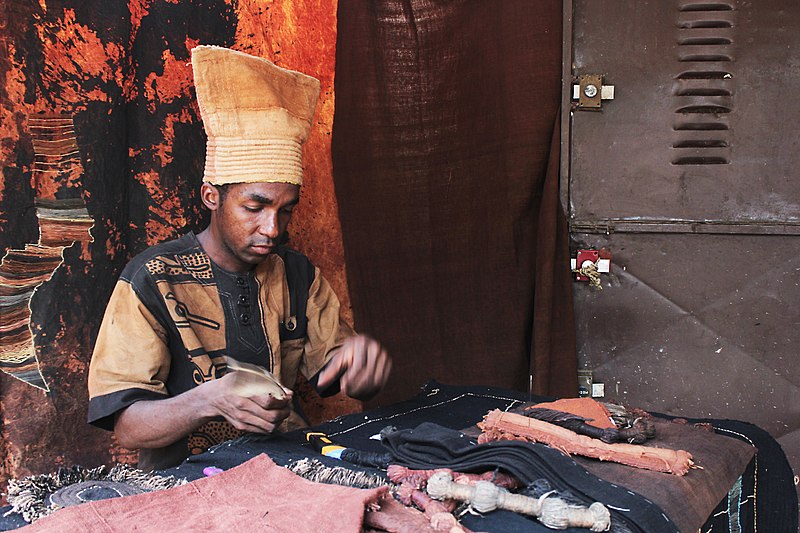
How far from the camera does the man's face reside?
2232mm

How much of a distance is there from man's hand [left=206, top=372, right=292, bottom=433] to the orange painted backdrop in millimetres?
1067

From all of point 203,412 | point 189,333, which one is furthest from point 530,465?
point 189,333

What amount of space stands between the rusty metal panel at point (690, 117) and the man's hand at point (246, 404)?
209 cm

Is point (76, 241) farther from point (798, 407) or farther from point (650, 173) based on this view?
point (798, 407)

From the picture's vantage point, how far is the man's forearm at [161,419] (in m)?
1.91

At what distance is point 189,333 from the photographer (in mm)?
2197

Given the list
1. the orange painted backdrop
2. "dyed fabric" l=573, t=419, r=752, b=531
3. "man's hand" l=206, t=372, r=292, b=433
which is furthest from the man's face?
"dyed fabric" l=573, t=419, r=752, b=531

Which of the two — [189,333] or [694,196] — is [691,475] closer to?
[189,333]

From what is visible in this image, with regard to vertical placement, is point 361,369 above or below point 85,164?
below

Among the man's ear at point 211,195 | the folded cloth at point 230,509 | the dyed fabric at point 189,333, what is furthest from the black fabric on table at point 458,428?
the man's ear at point 211,195

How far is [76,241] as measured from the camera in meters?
2.71

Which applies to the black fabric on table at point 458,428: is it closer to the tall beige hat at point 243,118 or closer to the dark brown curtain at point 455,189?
the tall beige hat at point 243,118

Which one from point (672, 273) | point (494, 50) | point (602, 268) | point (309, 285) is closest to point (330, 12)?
point (494, 50)

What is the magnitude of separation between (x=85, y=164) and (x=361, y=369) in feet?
4.17
